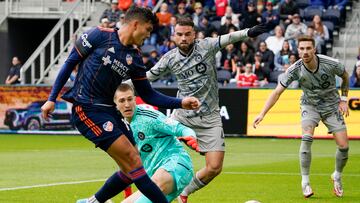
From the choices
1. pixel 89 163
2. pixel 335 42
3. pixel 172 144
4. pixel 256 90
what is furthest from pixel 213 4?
pixel 172 144

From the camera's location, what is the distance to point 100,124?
394 inches

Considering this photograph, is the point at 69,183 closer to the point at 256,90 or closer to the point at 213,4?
the point at 256,90

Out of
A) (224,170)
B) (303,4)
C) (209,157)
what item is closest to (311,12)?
(303,4)

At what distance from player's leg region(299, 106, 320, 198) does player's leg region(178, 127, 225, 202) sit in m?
1.61

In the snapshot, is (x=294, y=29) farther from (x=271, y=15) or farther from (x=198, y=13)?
(x=198, y=13)

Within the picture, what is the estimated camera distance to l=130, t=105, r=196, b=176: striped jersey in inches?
401

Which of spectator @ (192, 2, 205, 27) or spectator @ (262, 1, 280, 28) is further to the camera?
spectator @ (192, 2, 205, 27)

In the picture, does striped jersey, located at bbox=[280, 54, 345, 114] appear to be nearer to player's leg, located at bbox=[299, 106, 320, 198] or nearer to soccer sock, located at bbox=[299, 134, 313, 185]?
player's leg, located at bbox=[299, 106, 320, 198]

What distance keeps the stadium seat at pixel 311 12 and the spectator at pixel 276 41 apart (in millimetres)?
1706

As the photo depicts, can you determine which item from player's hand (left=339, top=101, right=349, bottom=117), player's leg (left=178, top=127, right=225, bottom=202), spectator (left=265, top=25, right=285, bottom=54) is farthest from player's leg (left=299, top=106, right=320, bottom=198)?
spectator (left=265, top=25, right=285, bottom=54)

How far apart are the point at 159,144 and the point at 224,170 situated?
800 centimetres

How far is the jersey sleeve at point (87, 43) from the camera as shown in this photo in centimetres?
1012

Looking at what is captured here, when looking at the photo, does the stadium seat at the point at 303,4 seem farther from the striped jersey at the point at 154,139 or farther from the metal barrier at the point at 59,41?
the striped jersey at the point at 154,139

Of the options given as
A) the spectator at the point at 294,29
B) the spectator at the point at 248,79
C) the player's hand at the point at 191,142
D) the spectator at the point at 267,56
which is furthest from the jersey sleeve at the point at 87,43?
the spectator at the point at 294,29
